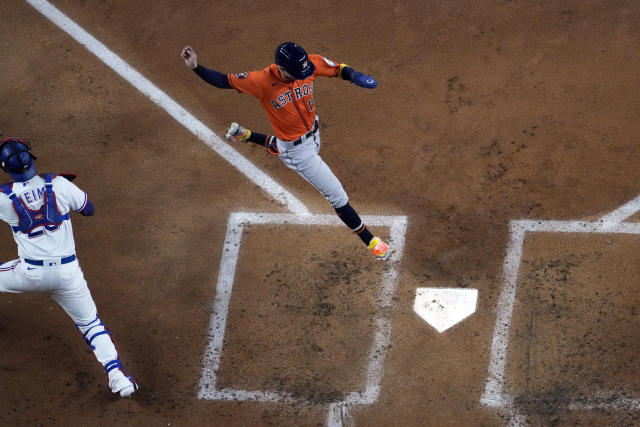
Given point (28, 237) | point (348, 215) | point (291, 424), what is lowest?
point (291, 424)

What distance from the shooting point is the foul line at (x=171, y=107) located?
23.6 ft

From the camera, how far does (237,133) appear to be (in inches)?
281

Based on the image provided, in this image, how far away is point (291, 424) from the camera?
5.70 m

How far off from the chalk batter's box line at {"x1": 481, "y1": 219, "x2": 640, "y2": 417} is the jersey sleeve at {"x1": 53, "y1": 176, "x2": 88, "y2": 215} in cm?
354

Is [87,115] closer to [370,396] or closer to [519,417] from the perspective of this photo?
[370,396]

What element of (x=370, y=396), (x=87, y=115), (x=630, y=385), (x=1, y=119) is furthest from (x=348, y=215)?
(x=1, y=119)

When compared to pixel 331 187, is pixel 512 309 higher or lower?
lower

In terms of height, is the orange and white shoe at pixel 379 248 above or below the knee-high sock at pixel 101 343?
above

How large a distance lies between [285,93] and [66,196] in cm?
195

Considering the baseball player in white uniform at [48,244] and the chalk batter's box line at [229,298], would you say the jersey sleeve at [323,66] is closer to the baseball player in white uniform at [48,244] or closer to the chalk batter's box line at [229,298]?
the chalk batter's box line at [229,298]

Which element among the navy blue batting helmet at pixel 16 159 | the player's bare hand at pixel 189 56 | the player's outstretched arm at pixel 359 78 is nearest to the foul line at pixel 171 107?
the player's outstretched arm at pixel 359 78

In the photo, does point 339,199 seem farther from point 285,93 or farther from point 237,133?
point 237,133

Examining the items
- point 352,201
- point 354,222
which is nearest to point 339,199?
point 354,222

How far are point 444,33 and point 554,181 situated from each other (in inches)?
93.7
